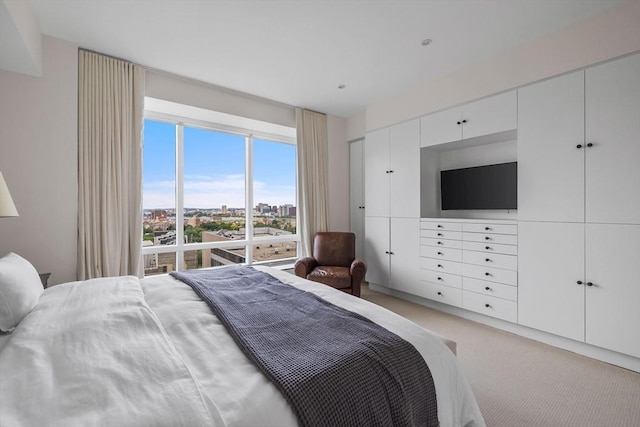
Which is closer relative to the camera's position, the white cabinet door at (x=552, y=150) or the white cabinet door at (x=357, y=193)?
the white cabinet door at (x=552, y=150)

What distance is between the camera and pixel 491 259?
3.04 metres

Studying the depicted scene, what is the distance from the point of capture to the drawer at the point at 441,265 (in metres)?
3.33

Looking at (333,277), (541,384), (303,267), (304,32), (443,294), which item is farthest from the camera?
(303,267)

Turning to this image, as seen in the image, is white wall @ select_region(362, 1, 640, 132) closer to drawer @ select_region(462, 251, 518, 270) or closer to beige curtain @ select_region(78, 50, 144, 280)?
drawer @ select_region(462, 251, 518, 270)

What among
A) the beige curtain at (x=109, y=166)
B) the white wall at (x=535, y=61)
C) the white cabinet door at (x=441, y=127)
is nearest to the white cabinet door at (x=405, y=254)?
the white cabinet door at (x=441, y=127)

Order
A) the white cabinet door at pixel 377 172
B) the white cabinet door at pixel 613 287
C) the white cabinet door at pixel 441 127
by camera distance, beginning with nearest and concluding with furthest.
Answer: the white cabinet door at pixel 613 287, the white cabinet door at pixel 441 127, the white cabinet door at pixel 377 172

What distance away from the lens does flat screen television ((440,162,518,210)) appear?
302cm

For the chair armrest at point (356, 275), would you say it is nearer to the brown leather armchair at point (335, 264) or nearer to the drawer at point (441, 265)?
the brown leather armchair at point (335, 264)

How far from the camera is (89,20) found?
238 centimetres

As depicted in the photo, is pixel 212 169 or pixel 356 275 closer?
pixel 356 275

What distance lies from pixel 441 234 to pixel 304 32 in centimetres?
260

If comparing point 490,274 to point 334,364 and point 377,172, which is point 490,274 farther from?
point 334,364

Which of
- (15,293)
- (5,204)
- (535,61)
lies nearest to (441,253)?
(535,61)

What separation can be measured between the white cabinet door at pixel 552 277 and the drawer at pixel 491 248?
72 mm
